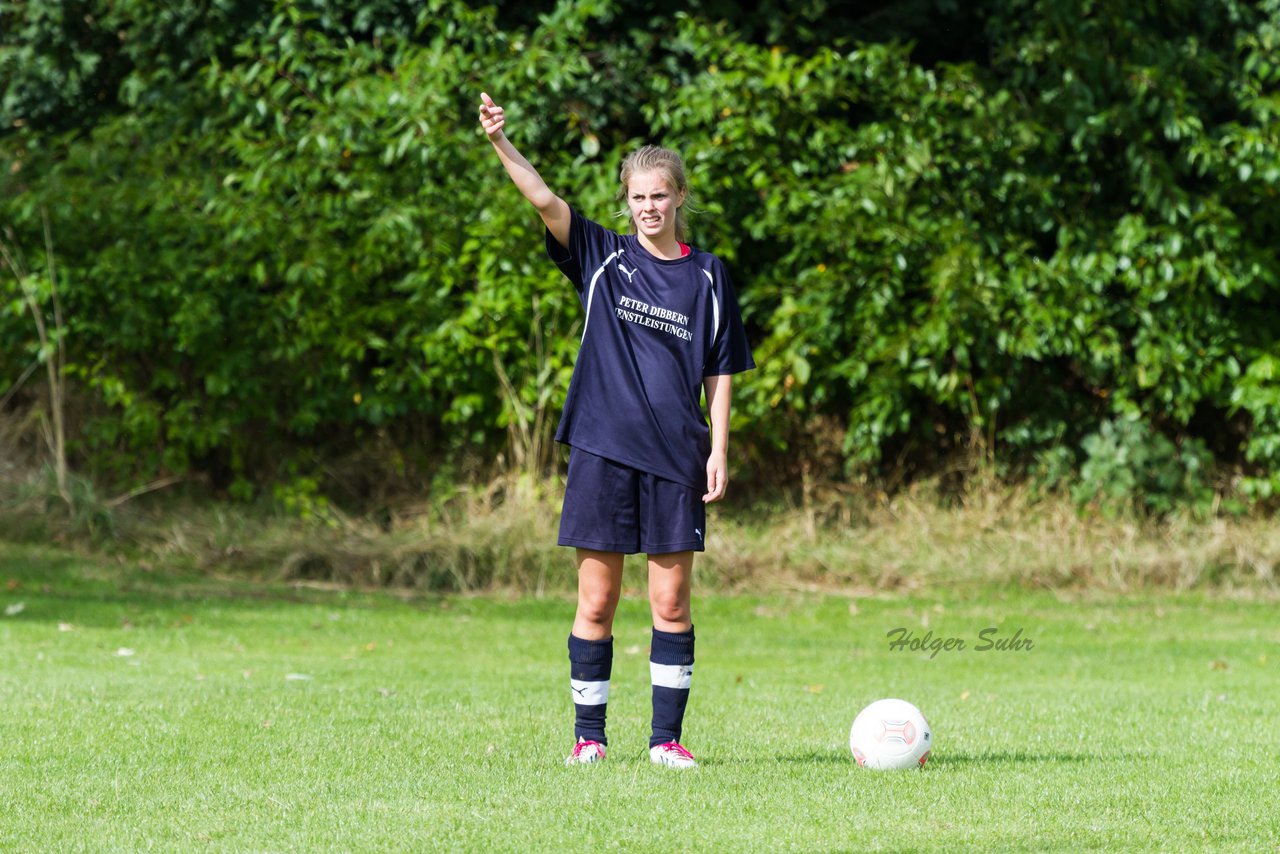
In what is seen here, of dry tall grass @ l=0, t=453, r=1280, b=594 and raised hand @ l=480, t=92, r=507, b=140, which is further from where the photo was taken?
dry tall grass @ l=0, t=453, r=1280, b=594

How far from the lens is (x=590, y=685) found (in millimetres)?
4676

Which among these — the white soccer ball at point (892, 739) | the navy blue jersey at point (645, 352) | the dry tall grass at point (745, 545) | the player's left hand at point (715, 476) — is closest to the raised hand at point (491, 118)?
the navy blue jersey at point (645, 352)

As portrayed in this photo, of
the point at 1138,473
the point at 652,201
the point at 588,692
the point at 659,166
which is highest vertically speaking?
the point at 659,166

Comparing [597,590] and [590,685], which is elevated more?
[597,590]

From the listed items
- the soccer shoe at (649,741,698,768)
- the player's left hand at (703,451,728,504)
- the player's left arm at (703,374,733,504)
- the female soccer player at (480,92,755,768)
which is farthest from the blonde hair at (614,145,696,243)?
the soccer shoe at (649,741,698,768)

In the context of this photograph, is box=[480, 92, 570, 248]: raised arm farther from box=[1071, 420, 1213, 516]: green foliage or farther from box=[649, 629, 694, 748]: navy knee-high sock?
box=[1071, 420, 1213, 516]: green foliage

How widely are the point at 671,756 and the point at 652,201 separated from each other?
1.69 meters

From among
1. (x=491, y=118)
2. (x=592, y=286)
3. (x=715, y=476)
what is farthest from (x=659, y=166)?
(x=715, y=476)

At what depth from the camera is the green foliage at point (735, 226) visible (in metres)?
11.0

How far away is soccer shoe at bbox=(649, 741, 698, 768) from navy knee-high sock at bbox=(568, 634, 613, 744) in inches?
7.2

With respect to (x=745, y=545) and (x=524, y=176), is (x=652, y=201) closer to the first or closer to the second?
(x=524, y=176)

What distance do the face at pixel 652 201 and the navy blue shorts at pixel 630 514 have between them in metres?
0.74

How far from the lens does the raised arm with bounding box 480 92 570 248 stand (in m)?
4.49

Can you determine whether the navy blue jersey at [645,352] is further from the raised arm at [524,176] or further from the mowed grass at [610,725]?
the mowed grass at [610,725]
